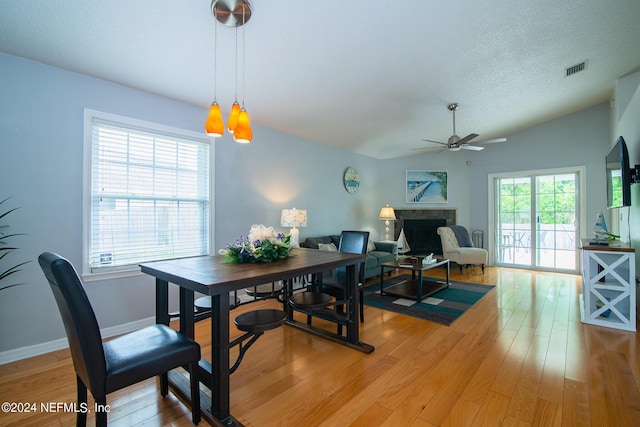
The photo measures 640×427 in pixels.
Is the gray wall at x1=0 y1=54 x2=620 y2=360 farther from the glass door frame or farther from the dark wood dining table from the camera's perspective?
the dark wood dining table

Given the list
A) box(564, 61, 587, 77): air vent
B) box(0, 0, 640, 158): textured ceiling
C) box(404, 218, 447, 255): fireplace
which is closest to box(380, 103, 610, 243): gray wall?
box(404, 218, 447, 255): fireplace

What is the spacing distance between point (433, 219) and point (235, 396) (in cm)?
580

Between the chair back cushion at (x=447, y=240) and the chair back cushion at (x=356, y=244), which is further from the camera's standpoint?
the chair back cushion at (x=447, y=240)

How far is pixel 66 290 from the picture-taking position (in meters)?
1.18

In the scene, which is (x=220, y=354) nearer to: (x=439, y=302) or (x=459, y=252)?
(x=439, y=302)

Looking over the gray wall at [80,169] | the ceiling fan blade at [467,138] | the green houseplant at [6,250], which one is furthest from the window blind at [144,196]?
the ceiling fan blade at [467,138]

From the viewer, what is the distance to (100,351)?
1.24 m

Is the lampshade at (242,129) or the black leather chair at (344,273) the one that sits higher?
the lampshade at (242,129)

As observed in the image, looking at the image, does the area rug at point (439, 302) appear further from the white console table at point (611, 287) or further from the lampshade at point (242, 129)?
the lampshade at point (242, 129)

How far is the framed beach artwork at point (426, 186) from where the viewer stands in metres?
6.63

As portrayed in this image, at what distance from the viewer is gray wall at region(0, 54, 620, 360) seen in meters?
2.33

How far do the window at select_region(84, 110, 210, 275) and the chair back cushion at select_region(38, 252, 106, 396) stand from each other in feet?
5.70

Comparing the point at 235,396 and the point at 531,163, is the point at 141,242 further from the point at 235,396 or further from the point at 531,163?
the point at 531,163

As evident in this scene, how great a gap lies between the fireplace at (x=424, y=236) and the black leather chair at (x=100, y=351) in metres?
5.85
